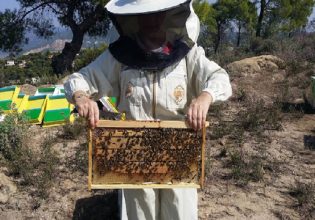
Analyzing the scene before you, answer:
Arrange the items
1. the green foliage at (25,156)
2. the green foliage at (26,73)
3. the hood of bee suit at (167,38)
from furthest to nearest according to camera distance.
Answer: the green foliage at (26,73), the green foliage at (25,156), the hood of bee suit at (167,38)

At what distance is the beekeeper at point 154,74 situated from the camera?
78.5 inches

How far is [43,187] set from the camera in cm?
369

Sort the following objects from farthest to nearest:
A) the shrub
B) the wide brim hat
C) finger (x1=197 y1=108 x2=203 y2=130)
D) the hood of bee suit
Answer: the shrub → the hood of bee suit → the wide brim hat → finger (x1=197 y1=108 x2=203 y2=130)

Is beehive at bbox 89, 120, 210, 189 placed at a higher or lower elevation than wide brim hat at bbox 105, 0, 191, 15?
lower

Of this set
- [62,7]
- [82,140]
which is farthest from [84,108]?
[62,7]

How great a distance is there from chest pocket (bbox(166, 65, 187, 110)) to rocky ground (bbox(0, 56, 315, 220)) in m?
1.60

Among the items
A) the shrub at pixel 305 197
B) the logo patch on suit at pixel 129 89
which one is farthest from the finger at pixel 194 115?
the shrub at pixel 305 197

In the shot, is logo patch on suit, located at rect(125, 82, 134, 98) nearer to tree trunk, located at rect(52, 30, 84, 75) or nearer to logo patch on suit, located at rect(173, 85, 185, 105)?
logo patch on suit, located at rect(173, 85, 185, 105)

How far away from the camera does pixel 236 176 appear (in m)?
3.90

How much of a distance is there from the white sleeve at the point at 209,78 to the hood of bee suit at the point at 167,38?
71 mm

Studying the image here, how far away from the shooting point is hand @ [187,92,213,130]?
1.79 m

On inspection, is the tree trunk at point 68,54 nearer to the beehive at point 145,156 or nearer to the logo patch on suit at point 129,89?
the logo patch on suit at point 129,89

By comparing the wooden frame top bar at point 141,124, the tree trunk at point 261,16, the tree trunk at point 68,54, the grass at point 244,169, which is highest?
the tree trunk at point 261,16

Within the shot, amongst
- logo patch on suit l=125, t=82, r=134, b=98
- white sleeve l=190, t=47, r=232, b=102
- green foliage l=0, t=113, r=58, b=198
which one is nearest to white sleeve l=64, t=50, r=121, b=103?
logo patch on suit l=125, t=82, r=134, b=98
